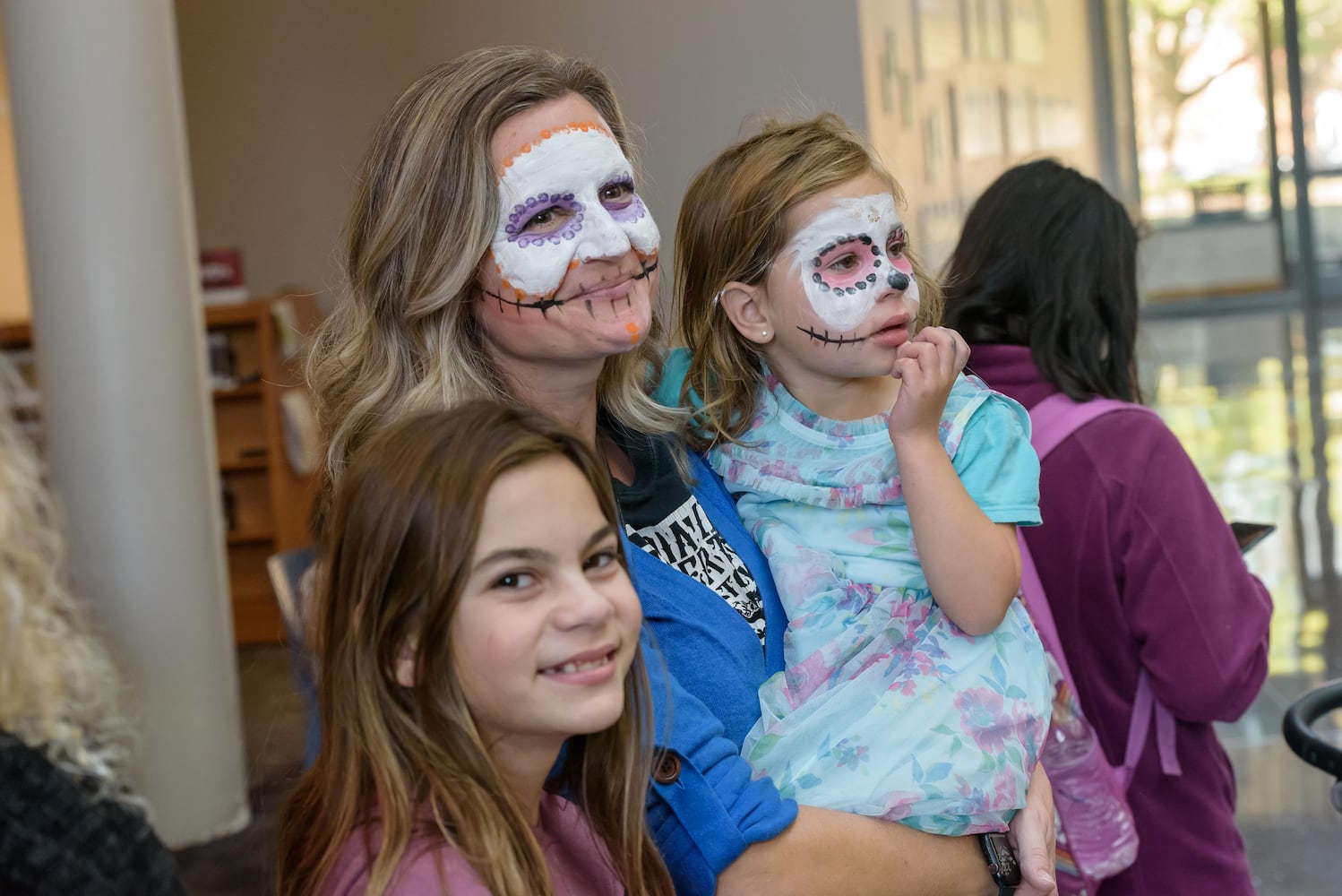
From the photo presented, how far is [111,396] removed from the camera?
4.16 metres

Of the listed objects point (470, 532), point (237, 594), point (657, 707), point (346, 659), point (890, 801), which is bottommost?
point (237, 594)

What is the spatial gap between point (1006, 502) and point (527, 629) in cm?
61

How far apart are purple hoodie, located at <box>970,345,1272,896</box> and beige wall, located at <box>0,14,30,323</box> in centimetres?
843

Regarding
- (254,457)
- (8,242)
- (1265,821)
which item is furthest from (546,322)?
(8,242)

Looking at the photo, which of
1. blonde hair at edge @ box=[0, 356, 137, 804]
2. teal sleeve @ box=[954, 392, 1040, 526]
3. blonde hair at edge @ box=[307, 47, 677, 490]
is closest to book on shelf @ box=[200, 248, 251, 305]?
blonde hair at edge @ box=[307, 47, 677, 490]

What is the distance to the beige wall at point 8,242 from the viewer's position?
29.7 feet

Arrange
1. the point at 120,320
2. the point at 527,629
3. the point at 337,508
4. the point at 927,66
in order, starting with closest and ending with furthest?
the point at 527,629 < the point at 337,508 < the point at 120,320 < the point at 927,66

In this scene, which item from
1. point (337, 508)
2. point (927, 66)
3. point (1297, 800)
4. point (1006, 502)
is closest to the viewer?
point (337, 508)

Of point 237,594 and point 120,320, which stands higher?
point 120,320

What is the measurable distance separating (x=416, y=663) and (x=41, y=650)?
36 centimetres

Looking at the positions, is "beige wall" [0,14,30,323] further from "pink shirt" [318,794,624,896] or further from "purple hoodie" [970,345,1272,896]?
"pink shirt" [318,794,624,896]

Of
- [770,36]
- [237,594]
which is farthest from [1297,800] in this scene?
[237,594]

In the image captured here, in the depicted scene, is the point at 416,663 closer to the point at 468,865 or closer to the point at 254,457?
the point at 468,865

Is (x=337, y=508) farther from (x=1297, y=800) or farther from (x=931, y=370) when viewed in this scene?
(x=1297, y=800)
